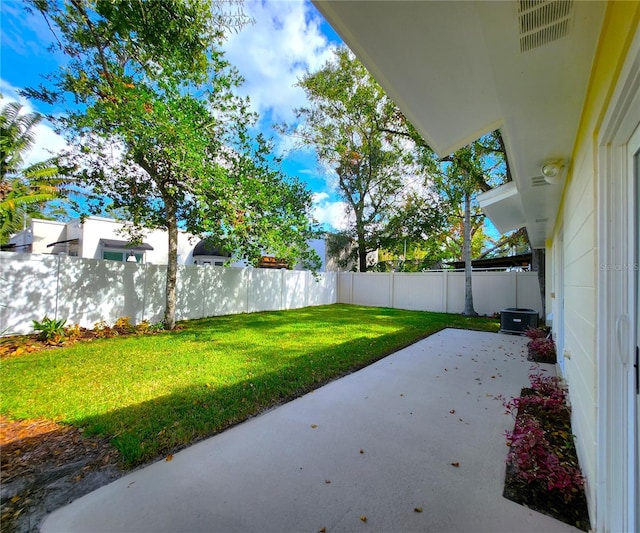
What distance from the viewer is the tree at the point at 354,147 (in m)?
10.1

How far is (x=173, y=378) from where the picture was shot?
388 centimetres

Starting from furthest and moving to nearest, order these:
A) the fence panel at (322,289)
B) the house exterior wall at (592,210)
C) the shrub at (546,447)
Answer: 1. the fence panel at (322,289)
2. the shrub at (546,447)
3. the house exterior wall at (592,210)

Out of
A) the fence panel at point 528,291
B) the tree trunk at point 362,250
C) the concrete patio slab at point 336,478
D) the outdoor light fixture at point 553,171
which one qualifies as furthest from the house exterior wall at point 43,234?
the fence panel at point 528,291

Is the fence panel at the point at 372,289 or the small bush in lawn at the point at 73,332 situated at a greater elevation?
the fence panel at the point at 372,289

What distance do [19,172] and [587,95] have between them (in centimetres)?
1659

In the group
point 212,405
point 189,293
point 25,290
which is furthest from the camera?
point 189,293

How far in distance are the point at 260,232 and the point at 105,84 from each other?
166 inches

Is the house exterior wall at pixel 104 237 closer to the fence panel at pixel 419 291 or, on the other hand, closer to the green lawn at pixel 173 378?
the green lawn at pixel 173 378

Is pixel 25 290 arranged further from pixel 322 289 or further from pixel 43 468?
pixel 322 289

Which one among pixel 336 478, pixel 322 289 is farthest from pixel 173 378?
pixel 322 289

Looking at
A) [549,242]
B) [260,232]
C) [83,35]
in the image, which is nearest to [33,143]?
[83,35]

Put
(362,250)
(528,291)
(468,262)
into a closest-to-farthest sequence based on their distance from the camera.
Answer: (528,291), (468,262), (362,250)

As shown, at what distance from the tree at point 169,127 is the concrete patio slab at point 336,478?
4.36m

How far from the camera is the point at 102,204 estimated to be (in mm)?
7152
